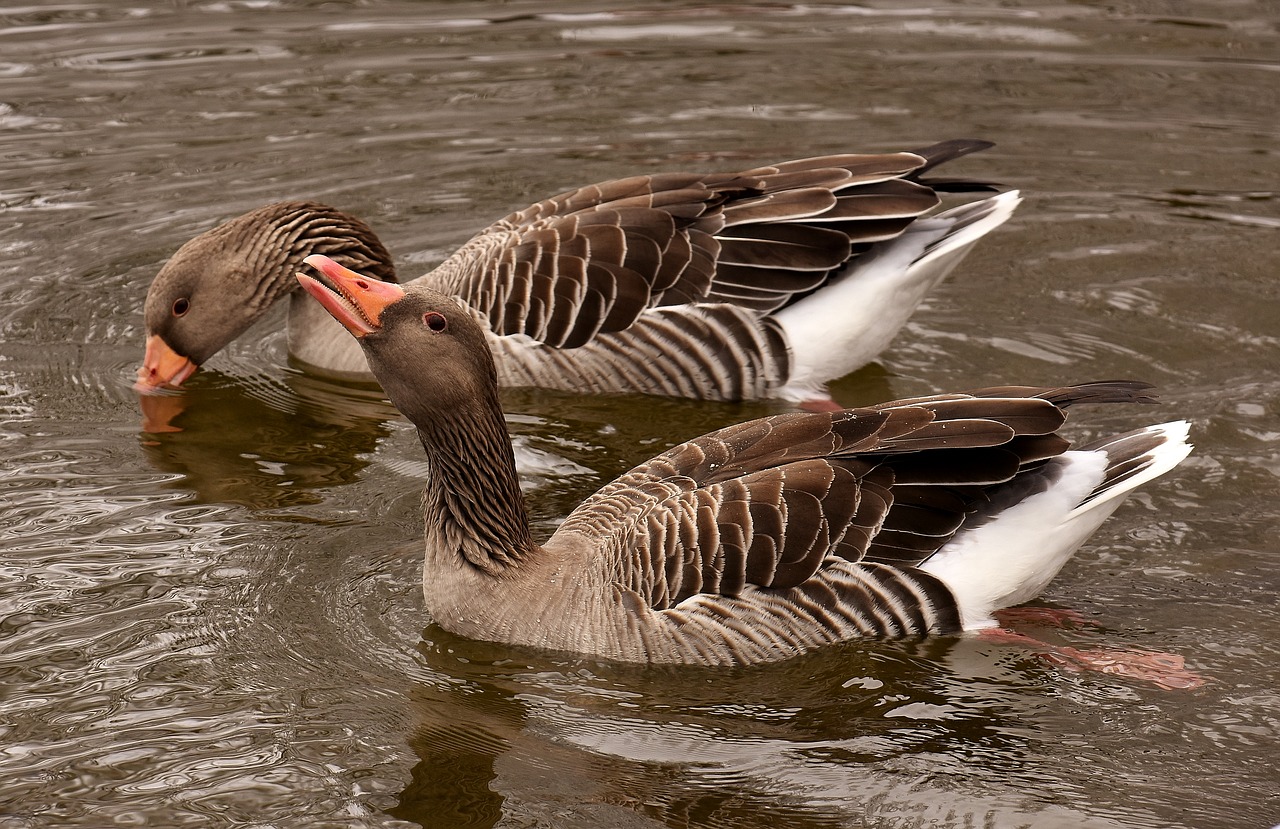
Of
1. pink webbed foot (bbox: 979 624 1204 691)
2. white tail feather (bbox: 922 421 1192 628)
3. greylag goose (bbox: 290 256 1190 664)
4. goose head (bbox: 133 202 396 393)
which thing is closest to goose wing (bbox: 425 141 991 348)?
goose head (bbox: 133 202 396 393)

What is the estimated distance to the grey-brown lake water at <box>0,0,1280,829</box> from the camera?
5.80m

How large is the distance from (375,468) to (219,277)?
1.80 m

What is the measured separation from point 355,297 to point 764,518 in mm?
1856

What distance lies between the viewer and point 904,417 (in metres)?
6.45

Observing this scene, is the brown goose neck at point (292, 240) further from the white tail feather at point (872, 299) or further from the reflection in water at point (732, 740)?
the reflection in water at point (732, 740)

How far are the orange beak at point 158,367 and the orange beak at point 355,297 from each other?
3499 mm

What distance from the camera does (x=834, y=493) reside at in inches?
248

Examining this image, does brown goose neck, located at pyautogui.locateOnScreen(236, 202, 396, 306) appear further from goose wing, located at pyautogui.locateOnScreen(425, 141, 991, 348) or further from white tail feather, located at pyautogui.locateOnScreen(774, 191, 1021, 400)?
white tail feather, located at pyautogui.locateOnScreen(774, 191, 1021, 400)

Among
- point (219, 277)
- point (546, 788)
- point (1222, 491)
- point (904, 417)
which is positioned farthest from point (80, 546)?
point (1222, 491)

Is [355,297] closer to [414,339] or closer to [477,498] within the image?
[414,339]

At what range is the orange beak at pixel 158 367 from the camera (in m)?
9.34

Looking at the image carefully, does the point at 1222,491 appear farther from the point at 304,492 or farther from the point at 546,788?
the point at 304,492

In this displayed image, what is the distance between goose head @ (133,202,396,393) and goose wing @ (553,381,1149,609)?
3803mm

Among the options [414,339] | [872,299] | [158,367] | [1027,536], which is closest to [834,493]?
[1027,536]
